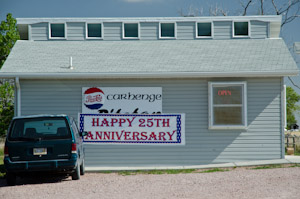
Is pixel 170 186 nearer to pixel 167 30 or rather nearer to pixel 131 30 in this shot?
pixel 167 30

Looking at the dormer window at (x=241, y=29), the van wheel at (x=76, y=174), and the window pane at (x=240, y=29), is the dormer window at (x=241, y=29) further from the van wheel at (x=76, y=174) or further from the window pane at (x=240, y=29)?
the van wheel at (x=76, y=174)

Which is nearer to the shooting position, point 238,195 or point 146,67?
point 238,195

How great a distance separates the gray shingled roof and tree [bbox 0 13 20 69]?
949 cm

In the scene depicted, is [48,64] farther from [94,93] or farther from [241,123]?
[241,123]

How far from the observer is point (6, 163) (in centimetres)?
1055

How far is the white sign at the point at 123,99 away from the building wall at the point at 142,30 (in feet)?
11.2

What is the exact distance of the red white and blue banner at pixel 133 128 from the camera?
571 inches

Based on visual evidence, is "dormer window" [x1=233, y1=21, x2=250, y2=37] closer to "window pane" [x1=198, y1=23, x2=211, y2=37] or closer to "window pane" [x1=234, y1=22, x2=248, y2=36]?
"window pane" [x1=234, y1=22, x2=248, y2=36]

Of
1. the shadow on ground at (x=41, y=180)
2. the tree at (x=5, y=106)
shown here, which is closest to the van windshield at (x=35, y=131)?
the shadow on ground at (x=41, y=180)

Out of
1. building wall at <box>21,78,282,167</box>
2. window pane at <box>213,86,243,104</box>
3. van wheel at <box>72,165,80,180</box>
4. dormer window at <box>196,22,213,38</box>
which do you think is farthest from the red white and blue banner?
dormer window at <box>196,22,213,38</box>

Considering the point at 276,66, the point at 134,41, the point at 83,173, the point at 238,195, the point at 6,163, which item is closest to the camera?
the point at 238,195

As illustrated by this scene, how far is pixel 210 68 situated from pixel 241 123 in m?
1.99

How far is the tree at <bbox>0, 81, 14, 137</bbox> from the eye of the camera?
25.1 metres

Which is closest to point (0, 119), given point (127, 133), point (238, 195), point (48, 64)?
point (48, 64)
